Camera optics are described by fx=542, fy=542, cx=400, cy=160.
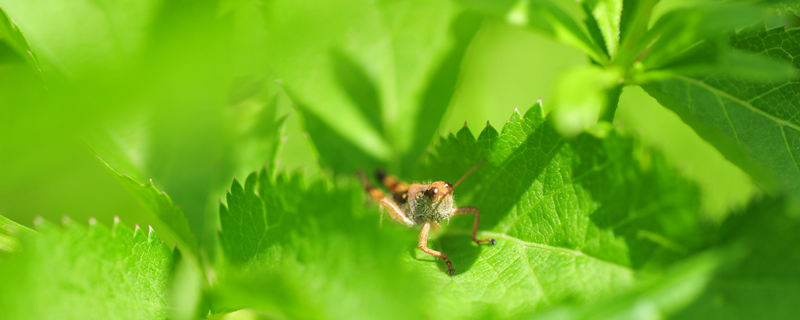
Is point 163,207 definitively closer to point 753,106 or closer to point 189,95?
point 189,95

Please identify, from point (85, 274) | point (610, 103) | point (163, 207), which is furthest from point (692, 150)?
point (85, 274)

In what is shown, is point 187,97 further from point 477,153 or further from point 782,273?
point 782,273

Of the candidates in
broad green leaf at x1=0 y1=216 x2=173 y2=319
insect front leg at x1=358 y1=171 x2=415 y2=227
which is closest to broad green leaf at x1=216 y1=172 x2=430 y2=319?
broad green leaf at x1=0 y1=216 x2=173 y2=319

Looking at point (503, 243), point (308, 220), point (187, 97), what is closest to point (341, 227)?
point (308, 220)

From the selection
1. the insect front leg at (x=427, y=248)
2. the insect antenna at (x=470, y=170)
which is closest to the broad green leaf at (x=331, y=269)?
the insect front leg at (x=427, y=248)

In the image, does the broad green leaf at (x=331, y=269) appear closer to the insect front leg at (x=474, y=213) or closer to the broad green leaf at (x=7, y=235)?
the insect front leg at (x=474, y=213)

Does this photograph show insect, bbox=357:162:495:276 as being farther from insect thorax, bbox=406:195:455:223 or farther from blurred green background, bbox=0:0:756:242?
blurred green background, bbox=0:0:756:242

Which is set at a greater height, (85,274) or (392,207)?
(392,207)
